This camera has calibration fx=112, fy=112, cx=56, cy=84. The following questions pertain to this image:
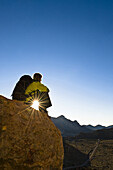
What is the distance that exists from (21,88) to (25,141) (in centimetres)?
388

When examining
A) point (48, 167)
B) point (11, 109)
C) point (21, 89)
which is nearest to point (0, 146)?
point (11, 109)

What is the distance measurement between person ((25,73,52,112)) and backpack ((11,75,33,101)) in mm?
793

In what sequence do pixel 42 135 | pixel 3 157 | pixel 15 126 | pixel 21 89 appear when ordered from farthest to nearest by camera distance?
pixel 21 89
pixel 42 135
pixel 15 126
pixel 3 157

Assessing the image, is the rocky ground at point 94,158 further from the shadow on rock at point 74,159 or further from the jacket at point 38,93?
the jacket at point 38,93

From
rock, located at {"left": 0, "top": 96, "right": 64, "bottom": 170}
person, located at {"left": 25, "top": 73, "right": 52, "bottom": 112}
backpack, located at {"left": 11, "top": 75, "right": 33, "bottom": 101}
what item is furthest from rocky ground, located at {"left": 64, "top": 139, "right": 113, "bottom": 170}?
rock, located at {"left": 0, "top": 96, "right": 64, "bottom": 170}

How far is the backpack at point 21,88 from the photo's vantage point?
240 inches

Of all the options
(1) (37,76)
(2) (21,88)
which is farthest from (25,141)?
(2) (21,88)

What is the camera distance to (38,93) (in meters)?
5.50

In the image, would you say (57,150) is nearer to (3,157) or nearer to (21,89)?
(3,157)

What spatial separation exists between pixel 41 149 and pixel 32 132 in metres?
0.51

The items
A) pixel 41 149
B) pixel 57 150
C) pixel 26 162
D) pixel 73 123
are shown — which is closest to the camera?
pixel 26 162

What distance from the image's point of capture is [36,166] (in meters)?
2.77

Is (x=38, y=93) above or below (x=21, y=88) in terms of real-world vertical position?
below

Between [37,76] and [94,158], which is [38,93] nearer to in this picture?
[37,76]
